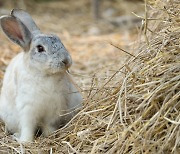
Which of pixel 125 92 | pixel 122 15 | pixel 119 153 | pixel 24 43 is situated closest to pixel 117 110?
pixel 125 92

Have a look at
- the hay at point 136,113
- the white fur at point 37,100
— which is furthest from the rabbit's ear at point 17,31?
the hay at point 136,113

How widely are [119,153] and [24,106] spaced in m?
1.07

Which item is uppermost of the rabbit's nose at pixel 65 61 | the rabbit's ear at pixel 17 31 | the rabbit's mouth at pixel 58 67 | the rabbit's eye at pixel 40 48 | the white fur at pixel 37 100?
the rabbit's ear at pixel 17 31

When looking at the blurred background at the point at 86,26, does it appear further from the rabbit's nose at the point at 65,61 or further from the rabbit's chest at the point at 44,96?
the rabbit's nose at the point at 65,61

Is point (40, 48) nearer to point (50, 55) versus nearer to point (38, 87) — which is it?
point (50, 55)

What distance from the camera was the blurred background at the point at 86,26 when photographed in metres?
6.79

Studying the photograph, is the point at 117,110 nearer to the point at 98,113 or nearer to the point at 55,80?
the point at 98,113

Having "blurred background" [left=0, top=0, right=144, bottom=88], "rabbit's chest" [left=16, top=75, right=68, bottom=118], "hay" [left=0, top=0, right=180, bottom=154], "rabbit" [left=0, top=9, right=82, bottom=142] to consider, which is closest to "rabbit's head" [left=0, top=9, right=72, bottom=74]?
"rabbit" [left=0, top=9, right=82, bottom=142]

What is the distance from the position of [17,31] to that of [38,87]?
1.74 ft

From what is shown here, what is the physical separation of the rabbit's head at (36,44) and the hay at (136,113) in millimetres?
362

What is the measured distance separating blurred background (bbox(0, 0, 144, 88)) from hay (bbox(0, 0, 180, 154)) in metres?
1.73

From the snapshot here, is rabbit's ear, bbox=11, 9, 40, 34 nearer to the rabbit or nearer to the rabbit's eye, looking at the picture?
the rabbit

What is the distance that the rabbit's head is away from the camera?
412 centimetres

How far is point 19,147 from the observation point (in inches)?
161
